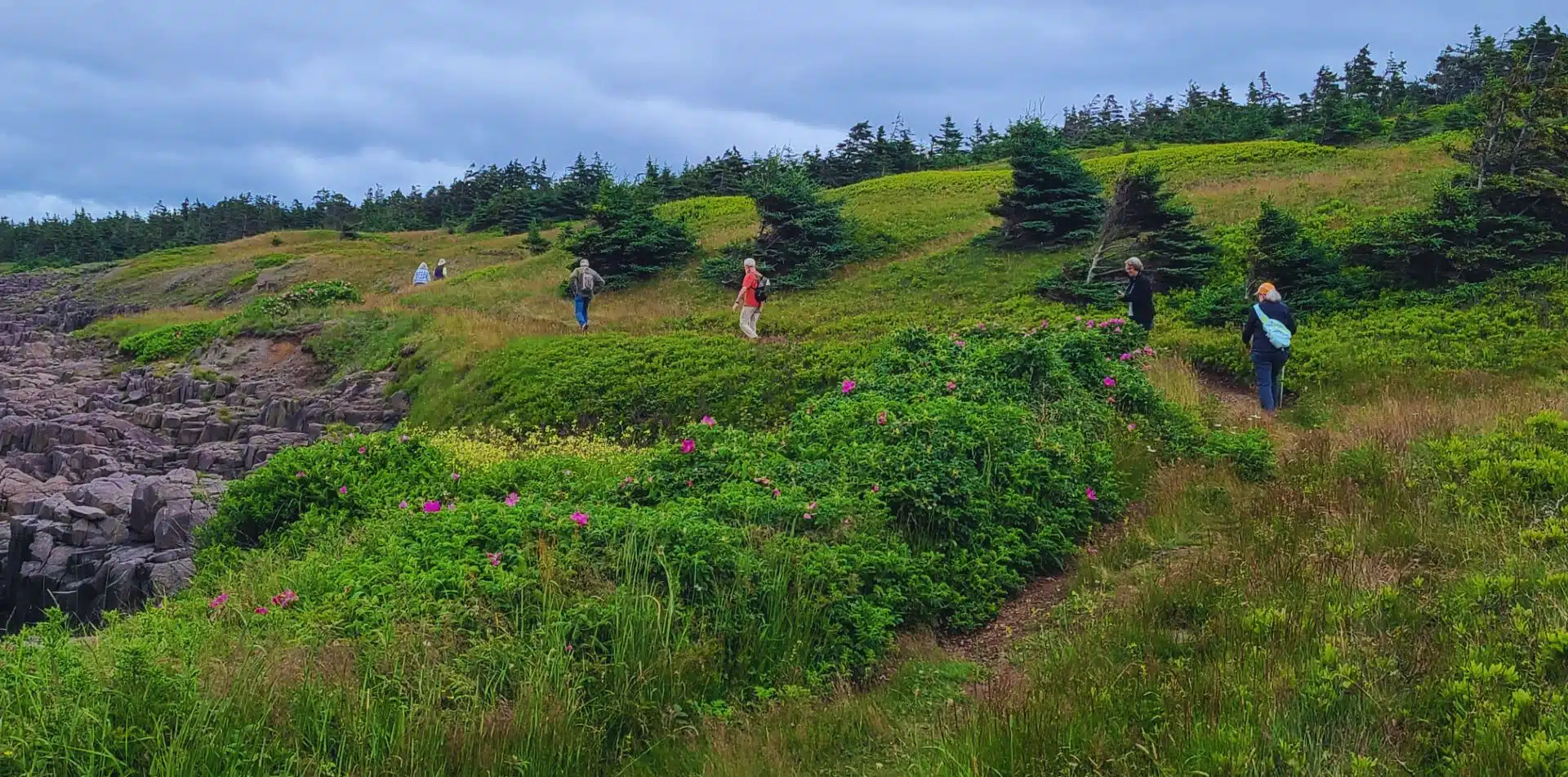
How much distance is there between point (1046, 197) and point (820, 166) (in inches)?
1339

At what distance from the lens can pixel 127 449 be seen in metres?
16.3

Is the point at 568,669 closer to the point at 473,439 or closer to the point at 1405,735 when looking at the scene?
the point at 1405,735

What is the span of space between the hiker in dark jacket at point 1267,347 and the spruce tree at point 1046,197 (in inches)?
452

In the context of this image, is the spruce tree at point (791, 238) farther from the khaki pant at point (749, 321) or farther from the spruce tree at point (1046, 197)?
the khaki pant at point (749, 321)

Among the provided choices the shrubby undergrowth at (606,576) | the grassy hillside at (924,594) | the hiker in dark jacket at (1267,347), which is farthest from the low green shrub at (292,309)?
the hiker in dark jacket at (1267,347)

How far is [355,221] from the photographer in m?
85.8

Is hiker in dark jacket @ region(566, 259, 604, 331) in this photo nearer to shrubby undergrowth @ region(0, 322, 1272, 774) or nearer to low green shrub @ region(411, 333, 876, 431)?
low green shrub @ region(411, 333, 876, 431)

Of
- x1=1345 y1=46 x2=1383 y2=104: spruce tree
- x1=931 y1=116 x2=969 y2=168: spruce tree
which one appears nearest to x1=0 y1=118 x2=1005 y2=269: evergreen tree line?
x1=931 y1=116 x2=969 y2=168: spruce tree

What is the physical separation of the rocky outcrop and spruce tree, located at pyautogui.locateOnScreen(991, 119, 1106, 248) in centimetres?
1464

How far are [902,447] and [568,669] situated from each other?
3225mm

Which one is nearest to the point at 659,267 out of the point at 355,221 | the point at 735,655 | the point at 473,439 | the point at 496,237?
the point at 473,439

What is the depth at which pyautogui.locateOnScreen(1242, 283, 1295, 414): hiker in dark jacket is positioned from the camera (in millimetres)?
9867

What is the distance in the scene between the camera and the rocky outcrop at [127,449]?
9.91 m

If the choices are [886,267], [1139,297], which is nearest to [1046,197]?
[886,267]
